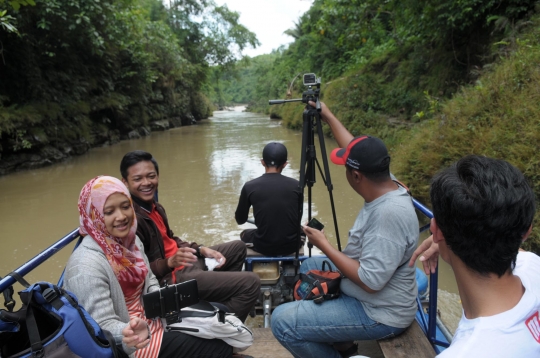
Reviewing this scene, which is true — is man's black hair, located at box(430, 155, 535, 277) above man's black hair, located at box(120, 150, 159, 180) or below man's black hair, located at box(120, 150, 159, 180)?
above

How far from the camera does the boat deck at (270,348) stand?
2.17 m

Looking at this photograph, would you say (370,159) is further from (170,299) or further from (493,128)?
(493,128)

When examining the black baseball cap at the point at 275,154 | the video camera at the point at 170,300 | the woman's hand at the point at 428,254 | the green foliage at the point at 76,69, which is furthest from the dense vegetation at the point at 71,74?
the woman's hand at the point at 428,254

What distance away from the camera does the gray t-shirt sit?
1639 mm

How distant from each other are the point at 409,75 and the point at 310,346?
989 centimetres

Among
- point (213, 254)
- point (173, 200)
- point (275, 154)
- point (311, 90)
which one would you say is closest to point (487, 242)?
point (311, 90)

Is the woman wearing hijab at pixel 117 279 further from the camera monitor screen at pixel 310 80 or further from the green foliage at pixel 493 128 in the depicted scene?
the green foliage at pixel 493 128

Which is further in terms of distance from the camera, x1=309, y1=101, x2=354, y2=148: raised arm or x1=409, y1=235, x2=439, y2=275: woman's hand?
x1=309, y1=101, x2=354, y2=148: raised arm

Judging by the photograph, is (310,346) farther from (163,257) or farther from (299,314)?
(163,257)

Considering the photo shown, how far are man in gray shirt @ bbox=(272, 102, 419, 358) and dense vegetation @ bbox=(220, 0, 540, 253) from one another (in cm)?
208

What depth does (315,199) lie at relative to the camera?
21.7 feet

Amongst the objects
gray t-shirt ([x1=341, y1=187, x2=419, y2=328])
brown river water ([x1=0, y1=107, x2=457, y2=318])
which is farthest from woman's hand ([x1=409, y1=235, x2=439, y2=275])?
brown river water ([x1=0, y1=107, x2=457, y2=318])

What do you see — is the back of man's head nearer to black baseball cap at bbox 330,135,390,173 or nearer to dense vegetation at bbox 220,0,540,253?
black baseball cap at bbox 330,135,390,173

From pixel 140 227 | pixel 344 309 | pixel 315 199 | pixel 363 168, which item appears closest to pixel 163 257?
pixel 140 227
